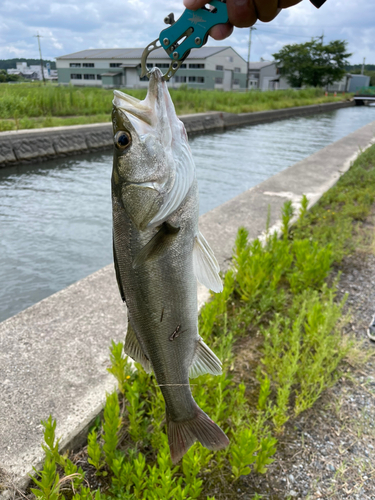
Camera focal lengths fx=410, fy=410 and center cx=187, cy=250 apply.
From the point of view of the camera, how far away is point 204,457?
90.4 inches

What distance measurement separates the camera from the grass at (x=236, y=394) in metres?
2.11

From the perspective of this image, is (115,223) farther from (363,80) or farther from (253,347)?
(363,80)

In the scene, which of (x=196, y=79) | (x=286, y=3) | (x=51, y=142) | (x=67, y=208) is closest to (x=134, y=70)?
(x=196, y=79)

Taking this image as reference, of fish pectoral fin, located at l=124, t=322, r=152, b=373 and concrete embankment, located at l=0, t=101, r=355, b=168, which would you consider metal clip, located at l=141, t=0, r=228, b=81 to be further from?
concrete embankment, located at l=0, t=101, r=355, b=168

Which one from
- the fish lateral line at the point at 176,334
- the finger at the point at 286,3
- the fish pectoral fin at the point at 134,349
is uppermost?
the finger at the point at 286,3

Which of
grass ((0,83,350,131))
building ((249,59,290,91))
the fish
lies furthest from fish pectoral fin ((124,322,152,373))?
building ((249,59,290,91))

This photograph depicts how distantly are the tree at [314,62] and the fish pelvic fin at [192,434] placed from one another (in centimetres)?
6606

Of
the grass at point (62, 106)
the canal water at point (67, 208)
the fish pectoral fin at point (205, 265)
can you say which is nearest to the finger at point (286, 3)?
the fish pectoral fin at point (205, 265)

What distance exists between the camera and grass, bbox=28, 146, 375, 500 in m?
2.11

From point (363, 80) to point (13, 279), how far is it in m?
85.8

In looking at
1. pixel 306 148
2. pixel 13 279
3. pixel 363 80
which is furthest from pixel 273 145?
pixel 363 80

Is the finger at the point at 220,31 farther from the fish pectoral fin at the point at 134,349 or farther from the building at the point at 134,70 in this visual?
the building at the point at 134,70

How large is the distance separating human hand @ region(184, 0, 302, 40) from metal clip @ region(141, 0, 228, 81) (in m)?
0.03

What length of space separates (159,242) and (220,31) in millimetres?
908
